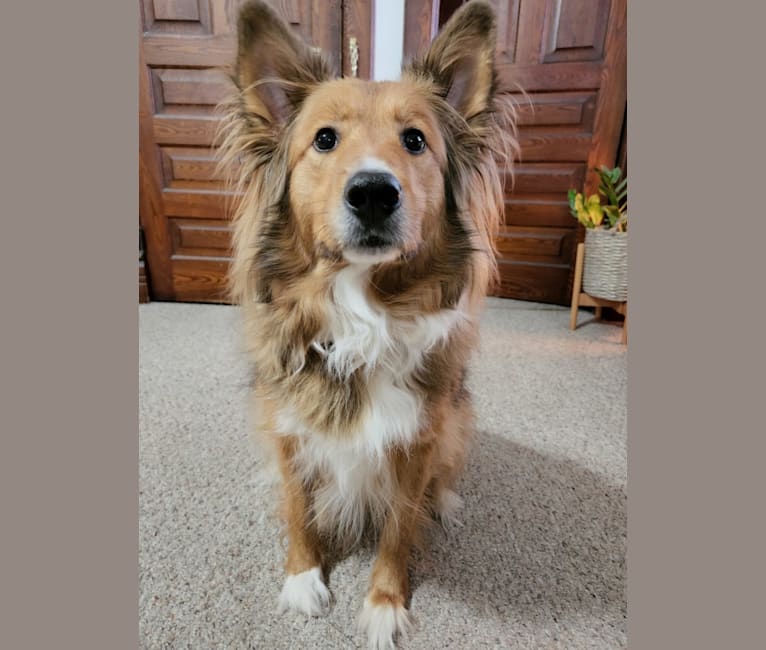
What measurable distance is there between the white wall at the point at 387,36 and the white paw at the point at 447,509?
2357 mm

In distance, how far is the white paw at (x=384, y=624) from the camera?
1085mm

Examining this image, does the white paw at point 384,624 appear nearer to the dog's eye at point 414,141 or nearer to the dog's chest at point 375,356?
the dog's chest at point 375,356

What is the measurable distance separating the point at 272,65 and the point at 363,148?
1.22 feet

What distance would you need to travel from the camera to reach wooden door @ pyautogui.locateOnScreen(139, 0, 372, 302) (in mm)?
2734

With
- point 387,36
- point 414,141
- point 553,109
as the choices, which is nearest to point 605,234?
point 553,109

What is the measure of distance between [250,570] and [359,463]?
0.45 metres

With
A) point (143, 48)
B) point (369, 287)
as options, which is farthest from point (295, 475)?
point (143, 48)

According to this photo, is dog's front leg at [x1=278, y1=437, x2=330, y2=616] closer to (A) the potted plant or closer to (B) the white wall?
(A) the potted plant

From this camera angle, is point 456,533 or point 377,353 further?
point 456,533

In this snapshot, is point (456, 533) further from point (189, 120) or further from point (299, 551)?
point (189, 120)

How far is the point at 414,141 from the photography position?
1.15 m

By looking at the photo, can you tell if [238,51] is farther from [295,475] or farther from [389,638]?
[389,638]

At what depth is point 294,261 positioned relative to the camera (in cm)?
115

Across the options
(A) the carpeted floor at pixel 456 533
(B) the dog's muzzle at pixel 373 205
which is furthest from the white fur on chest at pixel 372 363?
(A) the carpeted floor at pixel 456 533
